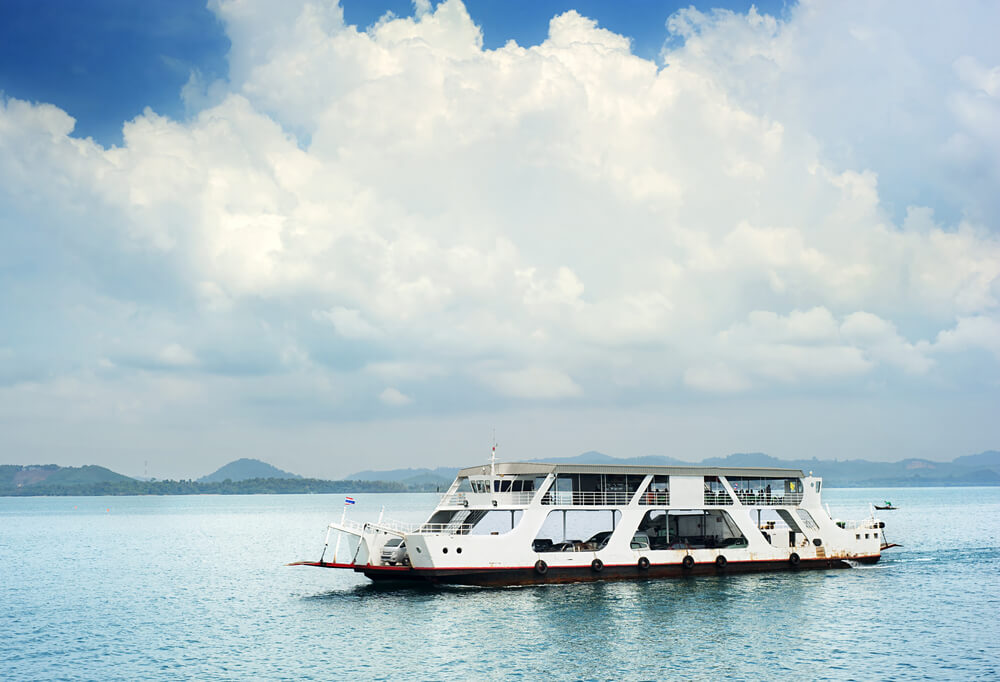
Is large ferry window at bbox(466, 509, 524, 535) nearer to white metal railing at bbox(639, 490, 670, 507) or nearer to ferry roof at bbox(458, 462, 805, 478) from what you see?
ferry roof at bbox(458, 462, 805, 478)

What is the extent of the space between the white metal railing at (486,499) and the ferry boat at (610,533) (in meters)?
0.06

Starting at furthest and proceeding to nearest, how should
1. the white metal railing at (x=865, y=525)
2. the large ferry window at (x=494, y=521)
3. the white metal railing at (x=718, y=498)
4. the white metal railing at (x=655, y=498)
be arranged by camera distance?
the white metal railing at (x=865, y=525) < the white metal railing at (x=718, y=498) < the white metal railing at (x=655, y=498) < the large ferry window at (x=494, y=521)

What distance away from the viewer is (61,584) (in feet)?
184

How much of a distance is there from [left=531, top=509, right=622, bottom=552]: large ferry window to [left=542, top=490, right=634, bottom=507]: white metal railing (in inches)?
22.9

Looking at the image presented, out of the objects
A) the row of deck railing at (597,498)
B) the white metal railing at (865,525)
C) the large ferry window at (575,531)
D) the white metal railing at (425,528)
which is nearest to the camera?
the white metal railing at (425,528)

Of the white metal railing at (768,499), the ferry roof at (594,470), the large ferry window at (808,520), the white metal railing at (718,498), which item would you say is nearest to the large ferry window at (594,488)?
the ferry roof at (594,470)

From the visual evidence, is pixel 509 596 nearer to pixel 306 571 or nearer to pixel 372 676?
pixel 372 676

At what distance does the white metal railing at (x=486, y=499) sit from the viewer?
44.5 meters

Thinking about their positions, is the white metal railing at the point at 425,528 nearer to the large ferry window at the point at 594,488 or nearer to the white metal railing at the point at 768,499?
the large ferry window at the point at 594,488

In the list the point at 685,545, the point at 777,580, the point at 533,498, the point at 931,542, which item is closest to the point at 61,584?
the point at 533,498

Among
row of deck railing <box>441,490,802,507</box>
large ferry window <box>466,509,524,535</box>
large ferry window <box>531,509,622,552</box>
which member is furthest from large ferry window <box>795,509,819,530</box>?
large ferry window <box>466,509,524,535</box>

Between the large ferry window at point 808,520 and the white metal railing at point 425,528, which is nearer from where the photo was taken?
the white metal railing at point 425,528

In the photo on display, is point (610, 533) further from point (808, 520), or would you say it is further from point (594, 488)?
point (808, 520)

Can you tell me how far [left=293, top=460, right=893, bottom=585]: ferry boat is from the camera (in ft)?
138
